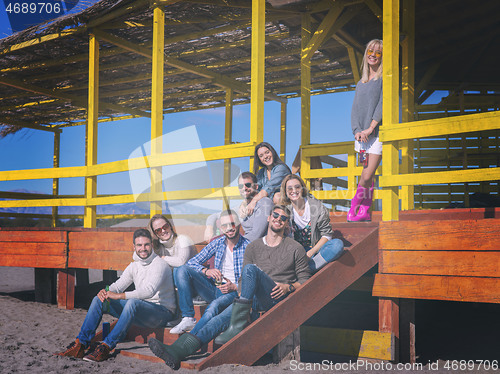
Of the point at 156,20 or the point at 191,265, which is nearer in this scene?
the point at 191,265

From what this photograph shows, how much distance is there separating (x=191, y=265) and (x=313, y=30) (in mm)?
4491

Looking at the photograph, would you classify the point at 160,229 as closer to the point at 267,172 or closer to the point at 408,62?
the point at 267,172

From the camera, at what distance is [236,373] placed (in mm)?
3861

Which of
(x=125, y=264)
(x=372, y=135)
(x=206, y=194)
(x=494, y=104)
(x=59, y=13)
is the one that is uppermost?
(x=59, y=13)

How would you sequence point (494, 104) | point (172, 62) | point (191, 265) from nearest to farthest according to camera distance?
point (191, 265) → point (172, 62) → point (494, 104)

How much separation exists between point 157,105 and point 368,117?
9.93 feet

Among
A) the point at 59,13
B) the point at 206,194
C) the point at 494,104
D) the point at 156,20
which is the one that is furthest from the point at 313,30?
the point at 494,104

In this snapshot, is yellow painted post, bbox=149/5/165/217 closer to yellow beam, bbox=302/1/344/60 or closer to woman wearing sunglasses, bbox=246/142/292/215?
woman wearing sunglasses, bbox=246/142/292/215

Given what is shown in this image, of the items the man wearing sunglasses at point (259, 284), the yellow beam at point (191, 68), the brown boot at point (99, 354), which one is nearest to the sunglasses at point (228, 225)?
the man wearing sunglasses at point (259, 284)

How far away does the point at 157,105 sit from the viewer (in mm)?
6906

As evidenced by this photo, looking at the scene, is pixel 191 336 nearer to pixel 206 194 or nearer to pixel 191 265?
pixel 191 265

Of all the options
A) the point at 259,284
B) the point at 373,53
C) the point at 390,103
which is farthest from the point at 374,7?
the point at 259,284

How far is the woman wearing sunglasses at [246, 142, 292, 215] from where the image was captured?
505cm

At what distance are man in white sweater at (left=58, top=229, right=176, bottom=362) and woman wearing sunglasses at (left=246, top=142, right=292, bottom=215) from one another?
1055mm
